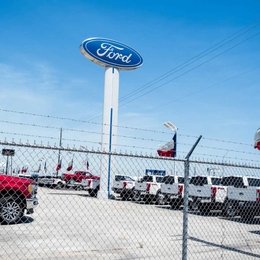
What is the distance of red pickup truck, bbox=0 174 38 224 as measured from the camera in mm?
9428

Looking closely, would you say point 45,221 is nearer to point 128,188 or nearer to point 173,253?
point 173,253

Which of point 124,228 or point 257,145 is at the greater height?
point 257,145

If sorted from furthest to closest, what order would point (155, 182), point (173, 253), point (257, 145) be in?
Answer: point (155, 182) < point (257, 145) < point (173, 253)

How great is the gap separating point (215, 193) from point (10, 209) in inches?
359

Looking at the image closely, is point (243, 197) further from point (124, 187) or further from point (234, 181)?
point (124, 187)

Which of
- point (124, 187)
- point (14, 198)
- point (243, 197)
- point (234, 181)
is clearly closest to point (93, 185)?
point (124, 187)

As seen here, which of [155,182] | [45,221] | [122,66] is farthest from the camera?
[122,66]

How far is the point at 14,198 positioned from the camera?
9703 millimetres

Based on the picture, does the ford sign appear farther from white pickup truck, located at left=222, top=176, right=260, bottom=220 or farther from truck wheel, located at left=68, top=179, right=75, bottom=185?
truck wheel, located at left=68, top=179, right=75, bottom=185

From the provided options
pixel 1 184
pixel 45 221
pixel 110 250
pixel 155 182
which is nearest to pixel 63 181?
pixel 155 182

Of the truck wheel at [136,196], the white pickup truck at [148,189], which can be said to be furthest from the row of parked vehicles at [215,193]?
the truck wheel at [136,196]

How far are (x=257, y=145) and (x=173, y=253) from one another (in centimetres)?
848

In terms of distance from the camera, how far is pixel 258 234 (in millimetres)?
10898

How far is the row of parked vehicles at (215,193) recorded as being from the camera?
14.0m
